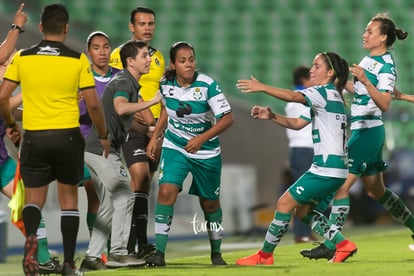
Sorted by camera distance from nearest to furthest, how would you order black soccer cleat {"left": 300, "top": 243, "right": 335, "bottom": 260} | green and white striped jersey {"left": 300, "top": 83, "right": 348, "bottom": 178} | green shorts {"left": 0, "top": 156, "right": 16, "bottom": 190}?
green shorts {"left": 0, "top": 156, "right": 16, "bottom": 190} < green and white striped jersey {"left": 300, "top": 83, "right": 348, "bottom": 178} < black soccer cleat {"left": 300, "top": 243, "right": 335, "bottom": 260}

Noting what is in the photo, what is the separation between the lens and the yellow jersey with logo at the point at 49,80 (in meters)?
6.56

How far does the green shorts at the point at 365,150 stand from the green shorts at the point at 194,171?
1.19 m

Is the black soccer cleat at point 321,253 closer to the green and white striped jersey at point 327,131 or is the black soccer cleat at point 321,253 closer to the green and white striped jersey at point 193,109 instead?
the green and white striped jersey at point 327,131

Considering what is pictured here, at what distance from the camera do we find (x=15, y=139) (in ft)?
23.3

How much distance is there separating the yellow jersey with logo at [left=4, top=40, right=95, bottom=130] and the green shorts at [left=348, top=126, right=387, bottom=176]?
2.74 m

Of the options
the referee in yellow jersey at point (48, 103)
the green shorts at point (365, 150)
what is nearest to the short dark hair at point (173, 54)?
the referee in yellow jersey at point (48, 103)

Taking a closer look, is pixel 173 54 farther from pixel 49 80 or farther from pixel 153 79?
pixel 49 80

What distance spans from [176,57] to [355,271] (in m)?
2.20

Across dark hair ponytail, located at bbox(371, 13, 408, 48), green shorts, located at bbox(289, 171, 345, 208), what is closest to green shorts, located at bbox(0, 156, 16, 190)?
green shorts, located at bbox(289, 171, 345, 208)

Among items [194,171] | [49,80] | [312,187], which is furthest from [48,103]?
[312,187]

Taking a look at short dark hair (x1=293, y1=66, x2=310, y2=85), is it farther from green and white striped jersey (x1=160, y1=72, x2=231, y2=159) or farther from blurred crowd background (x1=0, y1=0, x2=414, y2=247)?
blurred crowd background (x1=0, y1=0, x2=414, y2=247)

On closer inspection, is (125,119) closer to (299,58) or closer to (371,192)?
(371,192)

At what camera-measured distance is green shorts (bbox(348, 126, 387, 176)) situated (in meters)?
8.51

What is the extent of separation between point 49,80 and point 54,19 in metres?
0.39
